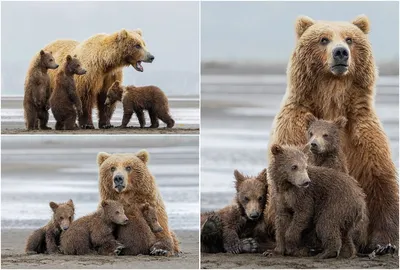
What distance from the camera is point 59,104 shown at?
757cm

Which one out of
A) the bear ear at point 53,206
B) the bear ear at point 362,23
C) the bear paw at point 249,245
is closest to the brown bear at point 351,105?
the bear ear at point 362,23

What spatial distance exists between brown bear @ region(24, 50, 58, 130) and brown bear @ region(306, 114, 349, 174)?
6.26 ft

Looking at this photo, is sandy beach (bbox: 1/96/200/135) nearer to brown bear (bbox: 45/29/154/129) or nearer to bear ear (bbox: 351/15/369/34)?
brown bear (bbox: 45/29/154/129)

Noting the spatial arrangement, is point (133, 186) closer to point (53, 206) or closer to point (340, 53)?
point (53, 206)

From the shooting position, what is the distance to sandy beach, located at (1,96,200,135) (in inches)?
297

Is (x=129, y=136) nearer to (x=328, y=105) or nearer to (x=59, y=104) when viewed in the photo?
(x=59, y=104)

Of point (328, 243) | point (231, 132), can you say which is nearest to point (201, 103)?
point (231, 132)

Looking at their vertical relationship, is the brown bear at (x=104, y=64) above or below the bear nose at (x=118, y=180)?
above

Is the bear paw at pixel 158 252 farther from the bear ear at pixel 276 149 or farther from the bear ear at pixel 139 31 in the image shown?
the bear ear at pixel 139 31

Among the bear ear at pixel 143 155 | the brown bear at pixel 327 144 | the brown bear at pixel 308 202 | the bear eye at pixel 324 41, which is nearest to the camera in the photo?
the brown bear at pixel 308 202

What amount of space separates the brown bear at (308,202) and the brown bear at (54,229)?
1.47 meters

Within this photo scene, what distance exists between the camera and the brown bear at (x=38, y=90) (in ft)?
25.0

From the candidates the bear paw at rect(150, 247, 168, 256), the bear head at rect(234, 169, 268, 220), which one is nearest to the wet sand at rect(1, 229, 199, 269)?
the bear paw at rect(150, 247, 168, 256)

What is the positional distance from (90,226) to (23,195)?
0.69 m
